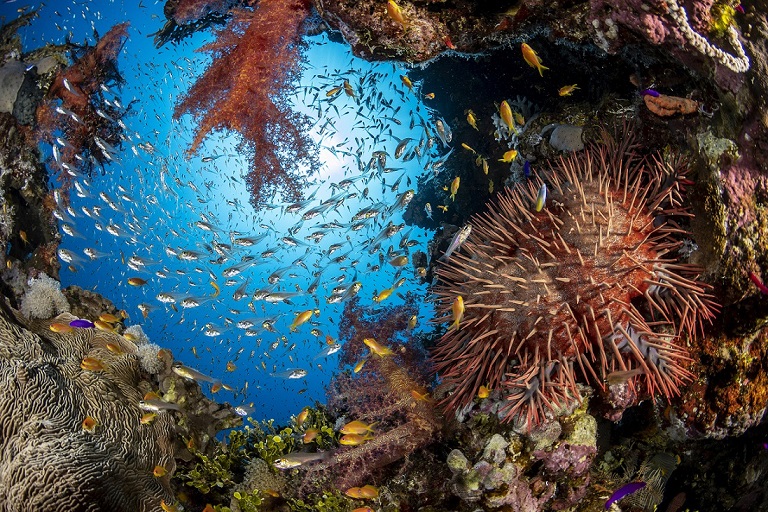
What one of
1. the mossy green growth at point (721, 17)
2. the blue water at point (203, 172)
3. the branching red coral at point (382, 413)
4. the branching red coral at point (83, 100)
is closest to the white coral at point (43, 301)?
the blue water at point (203, 172)

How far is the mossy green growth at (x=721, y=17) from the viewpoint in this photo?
2980mm

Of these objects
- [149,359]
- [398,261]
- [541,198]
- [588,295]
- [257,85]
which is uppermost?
[257,85]

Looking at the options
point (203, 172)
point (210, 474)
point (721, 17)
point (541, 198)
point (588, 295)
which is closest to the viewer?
point (721, 17)

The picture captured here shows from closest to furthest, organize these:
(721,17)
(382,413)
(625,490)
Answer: (721,17), (625,490), (382,413)

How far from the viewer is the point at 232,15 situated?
626cm

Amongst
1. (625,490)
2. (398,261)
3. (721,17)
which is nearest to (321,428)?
(398,261)

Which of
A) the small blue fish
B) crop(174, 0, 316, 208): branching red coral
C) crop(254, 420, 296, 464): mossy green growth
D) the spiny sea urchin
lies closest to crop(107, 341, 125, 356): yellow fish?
crop(254, 420, 296, 464): mossy green growth

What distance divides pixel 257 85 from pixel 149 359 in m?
4.45

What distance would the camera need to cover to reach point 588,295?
3129 mm

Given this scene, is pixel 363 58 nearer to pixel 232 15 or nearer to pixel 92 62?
pixel 232 15

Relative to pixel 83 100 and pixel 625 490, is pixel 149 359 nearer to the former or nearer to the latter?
pixel 83 100

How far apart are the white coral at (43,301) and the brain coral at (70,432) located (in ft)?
1.31

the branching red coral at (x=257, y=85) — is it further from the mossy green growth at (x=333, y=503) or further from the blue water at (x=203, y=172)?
the mossy green growth at (x=333, y=503)


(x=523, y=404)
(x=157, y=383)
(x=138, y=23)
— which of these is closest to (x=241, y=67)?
(x=138, y=23)
